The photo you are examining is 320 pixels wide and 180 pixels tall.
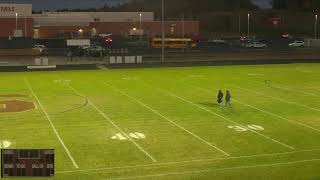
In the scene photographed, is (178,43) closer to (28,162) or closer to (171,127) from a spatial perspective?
(171,127)

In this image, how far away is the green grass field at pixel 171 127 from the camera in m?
20.6

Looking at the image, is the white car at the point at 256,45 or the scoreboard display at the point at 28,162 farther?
the white car at the point at 256,45

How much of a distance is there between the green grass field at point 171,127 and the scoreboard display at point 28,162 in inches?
196

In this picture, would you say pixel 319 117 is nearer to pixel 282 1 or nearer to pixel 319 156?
pixel 319 156

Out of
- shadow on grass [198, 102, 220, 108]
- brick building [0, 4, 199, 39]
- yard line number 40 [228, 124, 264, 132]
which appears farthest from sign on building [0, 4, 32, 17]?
yard line number 40 [228, 124, 264, 132]

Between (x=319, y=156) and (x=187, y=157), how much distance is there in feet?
17.5

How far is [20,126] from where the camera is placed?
91.0 ft

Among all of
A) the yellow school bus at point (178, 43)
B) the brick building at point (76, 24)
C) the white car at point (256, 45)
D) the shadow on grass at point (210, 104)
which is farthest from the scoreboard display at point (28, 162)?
the brick building at point (76, 24)

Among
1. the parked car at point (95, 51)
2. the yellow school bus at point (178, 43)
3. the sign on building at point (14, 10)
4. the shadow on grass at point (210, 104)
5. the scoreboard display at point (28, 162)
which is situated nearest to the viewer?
the scoreboard display at point (28, 162)

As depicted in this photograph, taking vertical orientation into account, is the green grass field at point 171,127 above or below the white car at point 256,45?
below

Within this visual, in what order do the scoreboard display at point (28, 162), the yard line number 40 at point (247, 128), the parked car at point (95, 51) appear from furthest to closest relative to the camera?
the parked car at point (95, 51)
the yard line number 40 at point (247, 128)
the scoreboard display at point (28, 162)

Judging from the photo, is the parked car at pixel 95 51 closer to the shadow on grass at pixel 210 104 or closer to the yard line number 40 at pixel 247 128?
the shadow on grass at pixel 210 104

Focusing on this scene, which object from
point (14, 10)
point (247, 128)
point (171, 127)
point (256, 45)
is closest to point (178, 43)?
point (256, 45)

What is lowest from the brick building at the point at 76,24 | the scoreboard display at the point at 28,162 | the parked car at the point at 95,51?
the scoreboard display at the point at 28,162
